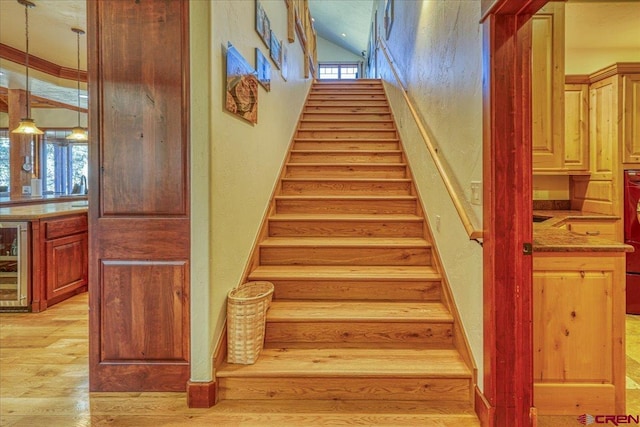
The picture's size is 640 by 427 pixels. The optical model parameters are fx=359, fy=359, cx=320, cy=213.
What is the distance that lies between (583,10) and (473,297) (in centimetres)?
267

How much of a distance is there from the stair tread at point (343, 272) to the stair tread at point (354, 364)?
49cm

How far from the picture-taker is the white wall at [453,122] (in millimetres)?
1812

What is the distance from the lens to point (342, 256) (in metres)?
2.72

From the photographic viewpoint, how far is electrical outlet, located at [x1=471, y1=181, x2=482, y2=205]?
174 cm

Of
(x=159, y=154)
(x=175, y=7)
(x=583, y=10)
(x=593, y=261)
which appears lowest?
(x=593, y=261)

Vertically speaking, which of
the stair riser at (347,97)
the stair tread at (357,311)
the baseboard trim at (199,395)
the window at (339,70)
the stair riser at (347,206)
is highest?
the window at (339,70)

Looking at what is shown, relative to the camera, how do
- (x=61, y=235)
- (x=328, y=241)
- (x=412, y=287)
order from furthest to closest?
(x=61, y=235), (x=328, y=241), (x=412, y=287)

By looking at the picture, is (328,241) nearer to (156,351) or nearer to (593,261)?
(156,351)

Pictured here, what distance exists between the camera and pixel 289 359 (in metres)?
2.01

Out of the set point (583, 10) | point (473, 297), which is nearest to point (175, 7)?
point (473, 297)

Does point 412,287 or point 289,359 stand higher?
point 412,287

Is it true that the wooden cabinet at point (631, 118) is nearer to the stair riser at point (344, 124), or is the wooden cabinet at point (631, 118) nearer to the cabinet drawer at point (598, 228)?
the cabinet drawer at point (598, 228)

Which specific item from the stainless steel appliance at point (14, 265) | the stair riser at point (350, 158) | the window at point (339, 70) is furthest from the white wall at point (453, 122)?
the window at point (339, 70)

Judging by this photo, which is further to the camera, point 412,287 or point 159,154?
point 412,287
